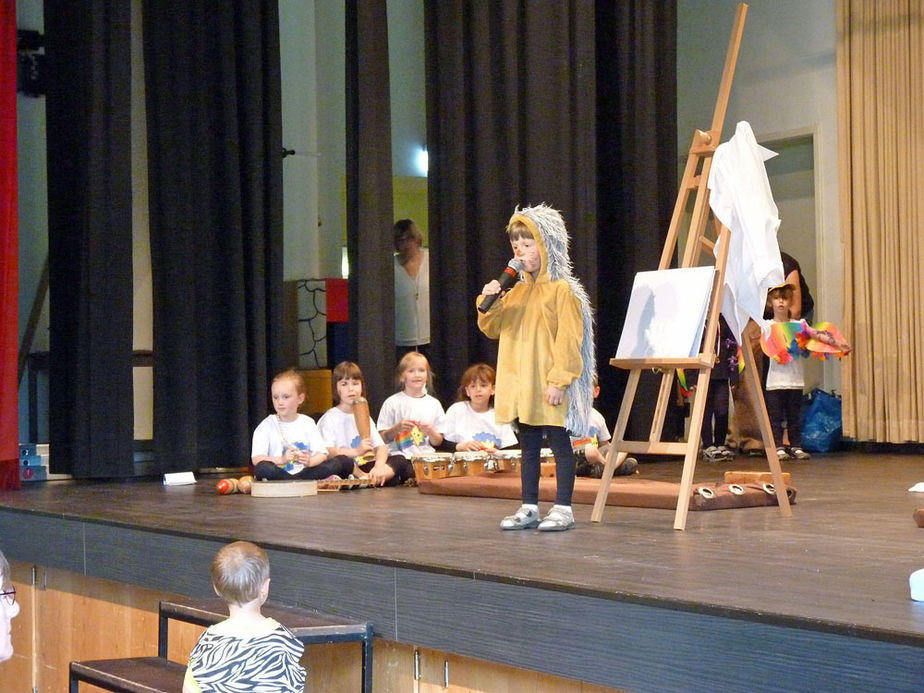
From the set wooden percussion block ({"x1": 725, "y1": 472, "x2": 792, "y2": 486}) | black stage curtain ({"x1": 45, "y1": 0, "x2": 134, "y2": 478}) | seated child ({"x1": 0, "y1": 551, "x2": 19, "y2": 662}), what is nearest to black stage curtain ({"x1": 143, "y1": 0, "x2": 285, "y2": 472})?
black stage curtain ({"x1": 45, "y1": 0, "x2": 134, "y2": 478})

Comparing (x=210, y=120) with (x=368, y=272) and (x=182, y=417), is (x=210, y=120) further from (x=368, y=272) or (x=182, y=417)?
(x=182, y=417)

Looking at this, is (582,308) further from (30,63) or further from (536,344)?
(30,63)

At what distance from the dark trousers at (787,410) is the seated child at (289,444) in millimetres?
2966

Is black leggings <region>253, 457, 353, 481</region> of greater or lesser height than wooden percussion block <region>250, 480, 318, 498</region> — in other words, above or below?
above

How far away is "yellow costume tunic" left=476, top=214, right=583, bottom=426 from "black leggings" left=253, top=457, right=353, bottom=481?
1847 millimetres

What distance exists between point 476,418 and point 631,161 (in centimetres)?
269

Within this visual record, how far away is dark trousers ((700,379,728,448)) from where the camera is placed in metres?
7.09

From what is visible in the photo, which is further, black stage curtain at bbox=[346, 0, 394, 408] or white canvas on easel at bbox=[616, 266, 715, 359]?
black stage curtain at bbox=[346, 0, 394, 408]

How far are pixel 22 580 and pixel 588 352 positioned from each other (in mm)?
2346

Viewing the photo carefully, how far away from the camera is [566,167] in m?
7.17

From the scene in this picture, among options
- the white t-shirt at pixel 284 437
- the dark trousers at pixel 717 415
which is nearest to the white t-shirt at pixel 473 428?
the white t-shirt at pixel 284 437

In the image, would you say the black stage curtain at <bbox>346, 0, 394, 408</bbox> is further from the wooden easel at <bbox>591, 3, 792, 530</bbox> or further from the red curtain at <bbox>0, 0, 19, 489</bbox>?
the wooden easel at <bbox>591, 3, 792, 530</bbox>

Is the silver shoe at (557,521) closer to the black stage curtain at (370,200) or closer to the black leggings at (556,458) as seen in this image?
the black leggings at (556,458)

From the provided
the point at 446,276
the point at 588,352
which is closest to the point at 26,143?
the point at 446,276
